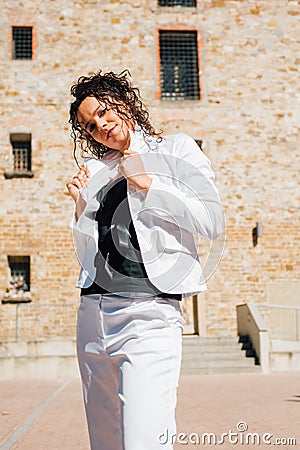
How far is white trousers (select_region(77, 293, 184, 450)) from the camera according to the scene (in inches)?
65.3

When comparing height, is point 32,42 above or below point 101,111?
above

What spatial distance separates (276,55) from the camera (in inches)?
681

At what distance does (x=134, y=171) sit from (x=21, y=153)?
612 inches

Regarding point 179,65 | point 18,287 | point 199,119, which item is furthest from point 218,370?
point 179,65

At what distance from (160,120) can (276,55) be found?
12.9ft

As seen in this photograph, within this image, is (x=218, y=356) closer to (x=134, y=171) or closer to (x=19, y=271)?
(x=19, y=271)

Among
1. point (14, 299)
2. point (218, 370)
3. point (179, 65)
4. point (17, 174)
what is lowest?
point (218, 370)

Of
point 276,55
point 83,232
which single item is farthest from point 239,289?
point 83,232

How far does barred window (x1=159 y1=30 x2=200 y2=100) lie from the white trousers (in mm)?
15735

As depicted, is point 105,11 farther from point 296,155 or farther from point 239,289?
point 239,289

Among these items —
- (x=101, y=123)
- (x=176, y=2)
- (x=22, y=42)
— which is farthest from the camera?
(x=176, y=2)

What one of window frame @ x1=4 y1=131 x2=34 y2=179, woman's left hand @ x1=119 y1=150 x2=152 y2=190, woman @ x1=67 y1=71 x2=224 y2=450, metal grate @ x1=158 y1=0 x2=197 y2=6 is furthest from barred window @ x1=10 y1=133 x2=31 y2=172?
woman's left hand @ x1=119 y1=150 x2=152 y2=190

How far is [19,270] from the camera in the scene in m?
16.1

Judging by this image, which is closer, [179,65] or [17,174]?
[17,174]
